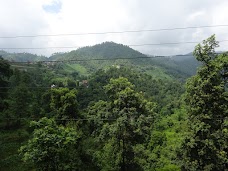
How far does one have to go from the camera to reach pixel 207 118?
1755 cm

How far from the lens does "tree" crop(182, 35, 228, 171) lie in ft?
57.0

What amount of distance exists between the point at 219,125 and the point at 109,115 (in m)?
9.52

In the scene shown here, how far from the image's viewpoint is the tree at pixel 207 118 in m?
17.4

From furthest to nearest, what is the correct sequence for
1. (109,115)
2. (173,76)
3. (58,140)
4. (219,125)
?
(173,76)
(109,115)
(219,125)
(58,140)

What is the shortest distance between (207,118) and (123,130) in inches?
287

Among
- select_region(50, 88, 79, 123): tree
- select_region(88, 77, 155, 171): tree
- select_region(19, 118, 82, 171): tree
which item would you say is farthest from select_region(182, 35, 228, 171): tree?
select_region(50, 88, 79, 123): tree

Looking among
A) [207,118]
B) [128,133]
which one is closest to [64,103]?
[128,133]

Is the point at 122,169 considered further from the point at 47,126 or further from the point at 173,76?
the point at 173,76

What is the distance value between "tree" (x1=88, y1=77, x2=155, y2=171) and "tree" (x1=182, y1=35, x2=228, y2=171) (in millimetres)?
5485

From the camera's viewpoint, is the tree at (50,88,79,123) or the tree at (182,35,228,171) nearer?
the tree at (182,35,228,171)

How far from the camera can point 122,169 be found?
74.2 ft

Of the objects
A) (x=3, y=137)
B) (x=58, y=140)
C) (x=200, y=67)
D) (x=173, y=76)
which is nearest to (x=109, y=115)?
(x=58, y=140)

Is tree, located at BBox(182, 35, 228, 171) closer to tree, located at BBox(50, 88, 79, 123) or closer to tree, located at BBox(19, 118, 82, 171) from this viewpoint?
tree, located at BBox(19, 118, 82, 171)

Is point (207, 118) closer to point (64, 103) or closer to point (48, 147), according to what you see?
point (48, 147)
